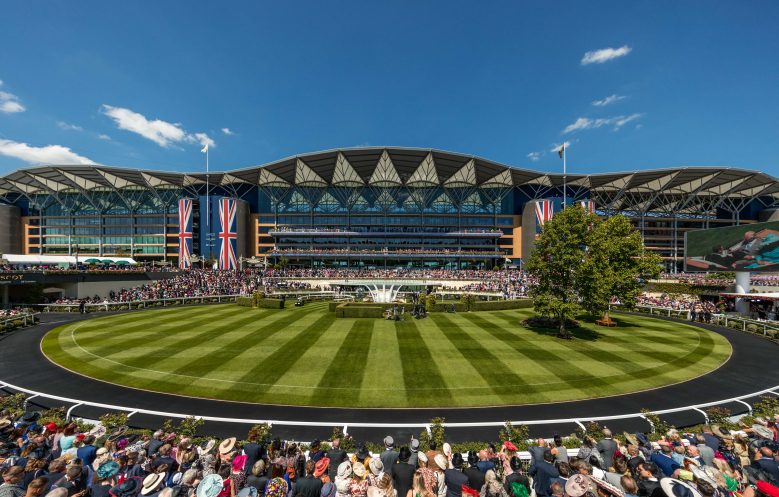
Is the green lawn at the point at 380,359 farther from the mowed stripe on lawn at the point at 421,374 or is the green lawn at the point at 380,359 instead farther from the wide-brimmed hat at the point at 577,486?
the wide-brimmed hat at the point at 577,486

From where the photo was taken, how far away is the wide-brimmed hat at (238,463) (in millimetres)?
6795

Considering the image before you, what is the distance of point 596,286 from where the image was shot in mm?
23906

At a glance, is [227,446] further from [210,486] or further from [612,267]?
[612,267]

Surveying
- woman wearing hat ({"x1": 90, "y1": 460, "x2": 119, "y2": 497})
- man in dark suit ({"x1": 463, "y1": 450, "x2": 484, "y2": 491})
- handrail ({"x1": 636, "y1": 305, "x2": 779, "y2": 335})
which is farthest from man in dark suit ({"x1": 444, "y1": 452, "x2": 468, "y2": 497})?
handrail ({"x1": 636, "y1": 305, "x2": 779, "y2": 335})

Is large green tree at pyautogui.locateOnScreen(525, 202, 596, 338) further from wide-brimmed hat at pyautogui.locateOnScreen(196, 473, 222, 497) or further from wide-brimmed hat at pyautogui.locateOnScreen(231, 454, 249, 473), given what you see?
wide-brimmed hat at pyautogui.locateOnScreen(196, 473, 222, 497)

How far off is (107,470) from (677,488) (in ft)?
34.6

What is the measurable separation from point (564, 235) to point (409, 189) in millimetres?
59190

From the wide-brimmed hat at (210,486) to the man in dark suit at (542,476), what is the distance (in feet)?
21.0

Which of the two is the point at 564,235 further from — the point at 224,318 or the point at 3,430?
the point at 224,318

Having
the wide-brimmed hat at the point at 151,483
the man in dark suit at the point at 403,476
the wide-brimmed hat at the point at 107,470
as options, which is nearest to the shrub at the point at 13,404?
the wide-brimmed hat at the point at 107,470

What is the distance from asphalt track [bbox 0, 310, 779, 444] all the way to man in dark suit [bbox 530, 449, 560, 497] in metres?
4.36

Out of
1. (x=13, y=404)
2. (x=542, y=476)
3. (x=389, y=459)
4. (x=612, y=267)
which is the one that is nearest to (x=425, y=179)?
(x=612, y=267)

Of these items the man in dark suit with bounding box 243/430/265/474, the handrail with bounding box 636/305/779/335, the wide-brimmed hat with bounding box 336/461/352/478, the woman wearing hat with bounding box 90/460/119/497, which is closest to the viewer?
the woman wearing hat with bounding box 90/460/119/497

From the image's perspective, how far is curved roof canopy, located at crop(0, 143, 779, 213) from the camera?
70.1 meters
